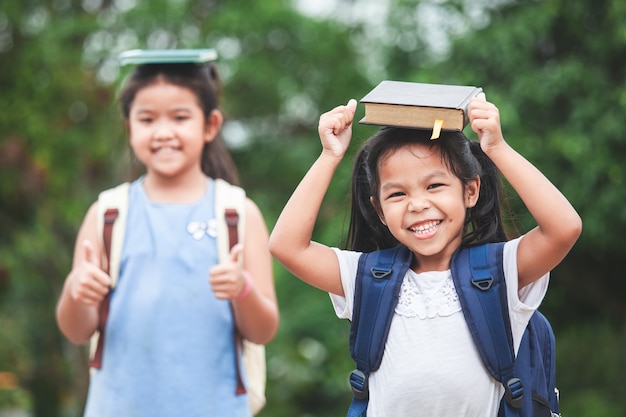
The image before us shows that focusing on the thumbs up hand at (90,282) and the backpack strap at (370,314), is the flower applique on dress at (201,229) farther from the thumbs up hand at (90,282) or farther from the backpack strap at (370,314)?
the backpack strap at (370,314)

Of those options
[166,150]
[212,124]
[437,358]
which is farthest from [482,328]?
[212,124]

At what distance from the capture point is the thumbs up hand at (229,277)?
3225 millimetres

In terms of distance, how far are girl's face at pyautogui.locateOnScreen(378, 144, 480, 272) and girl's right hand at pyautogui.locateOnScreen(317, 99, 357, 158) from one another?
0.14 meters

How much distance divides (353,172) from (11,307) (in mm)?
8758

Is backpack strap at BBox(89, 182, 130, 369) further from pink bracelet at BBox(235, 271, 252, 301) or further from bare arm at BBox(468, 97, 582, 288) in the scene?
bare arm at BBox(468, 97, 582, 288)

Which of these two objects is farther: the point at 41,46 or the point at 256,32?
the point at 41,46

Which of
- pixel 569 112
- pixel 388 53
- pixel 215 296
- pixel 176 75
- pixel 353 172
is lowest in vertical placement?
pixel 215 296

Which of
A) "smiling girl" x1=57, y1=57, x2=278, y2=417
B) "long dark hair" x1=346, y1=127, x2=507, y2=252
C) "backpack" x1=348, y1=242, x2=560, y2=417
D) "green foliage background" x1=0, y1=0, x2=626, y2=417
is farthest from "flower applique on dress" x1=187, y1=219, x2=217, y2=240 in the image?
"green foliage background" x1=0, y1=0, x2=626, y2=417

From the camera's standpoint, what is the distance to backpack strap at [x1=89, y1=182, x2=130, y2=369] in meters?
3.56

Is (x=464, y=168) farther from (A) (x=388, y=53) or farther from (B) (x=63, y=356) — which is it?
(B) (x=63, y=356)

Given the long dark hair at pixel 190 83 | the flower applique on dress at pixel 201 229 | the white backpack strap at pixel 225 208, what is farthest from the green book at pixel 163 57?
the flower applique on dress at pixel 201 229

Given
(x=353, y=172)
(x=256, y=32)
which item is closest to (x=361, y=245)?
(x=353, y=172)

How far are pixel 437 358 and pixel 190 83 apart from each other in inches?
64.6

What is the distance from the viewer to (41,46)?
798 cm
